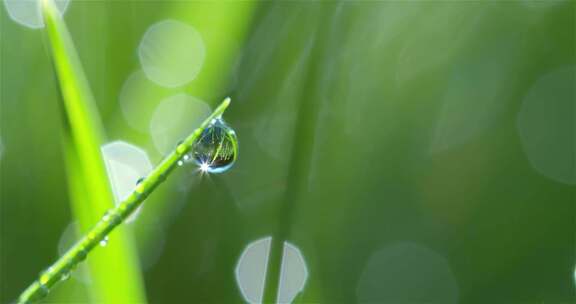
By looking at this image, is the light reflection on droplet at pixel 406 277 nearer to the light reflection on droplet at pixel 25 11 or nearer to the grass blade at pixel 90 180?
the grass blade at pixel 90 180

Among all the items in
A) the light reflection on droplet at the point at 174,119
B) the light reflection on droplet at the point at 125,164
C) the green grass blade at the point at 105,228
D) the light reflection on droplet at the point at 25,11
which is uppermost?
the light reflection on droplet at the point at 25,11

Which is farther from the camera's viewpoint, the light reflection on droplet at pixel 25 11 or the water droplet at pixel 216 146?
the light reflection on droplet at pixel 25 11

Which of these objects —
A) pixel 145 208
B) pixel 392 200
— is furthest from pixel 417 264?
pixel 145 208

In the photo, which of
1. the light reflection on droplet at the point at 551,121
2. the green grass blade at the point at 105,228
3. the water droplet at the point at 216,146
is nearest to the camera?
the green grass blade at the point at 105,228

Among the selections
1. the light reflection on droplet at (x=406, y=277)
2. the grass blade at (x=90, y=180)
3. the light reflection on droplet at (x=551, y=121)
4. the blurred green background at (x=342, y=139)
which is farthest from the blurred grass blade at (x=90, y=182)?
the light reflection on droplet at (x=551, y=121)

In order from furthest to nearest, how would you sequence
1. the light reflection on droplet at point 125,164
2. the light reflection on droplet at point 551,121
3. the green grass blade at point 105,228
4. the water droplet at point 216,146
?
the light reflection on droplet at point 551,121 < the light reflection on droplet at point 125,164 < the water droplet at point 216,146 < the green grass blade at point 105,228

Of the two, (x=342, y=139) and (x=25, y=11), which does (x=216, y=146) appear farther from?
(x=25, y=11)

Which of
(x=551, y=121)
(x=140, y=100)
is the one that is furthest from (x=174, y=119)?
(x=551, y=121)
